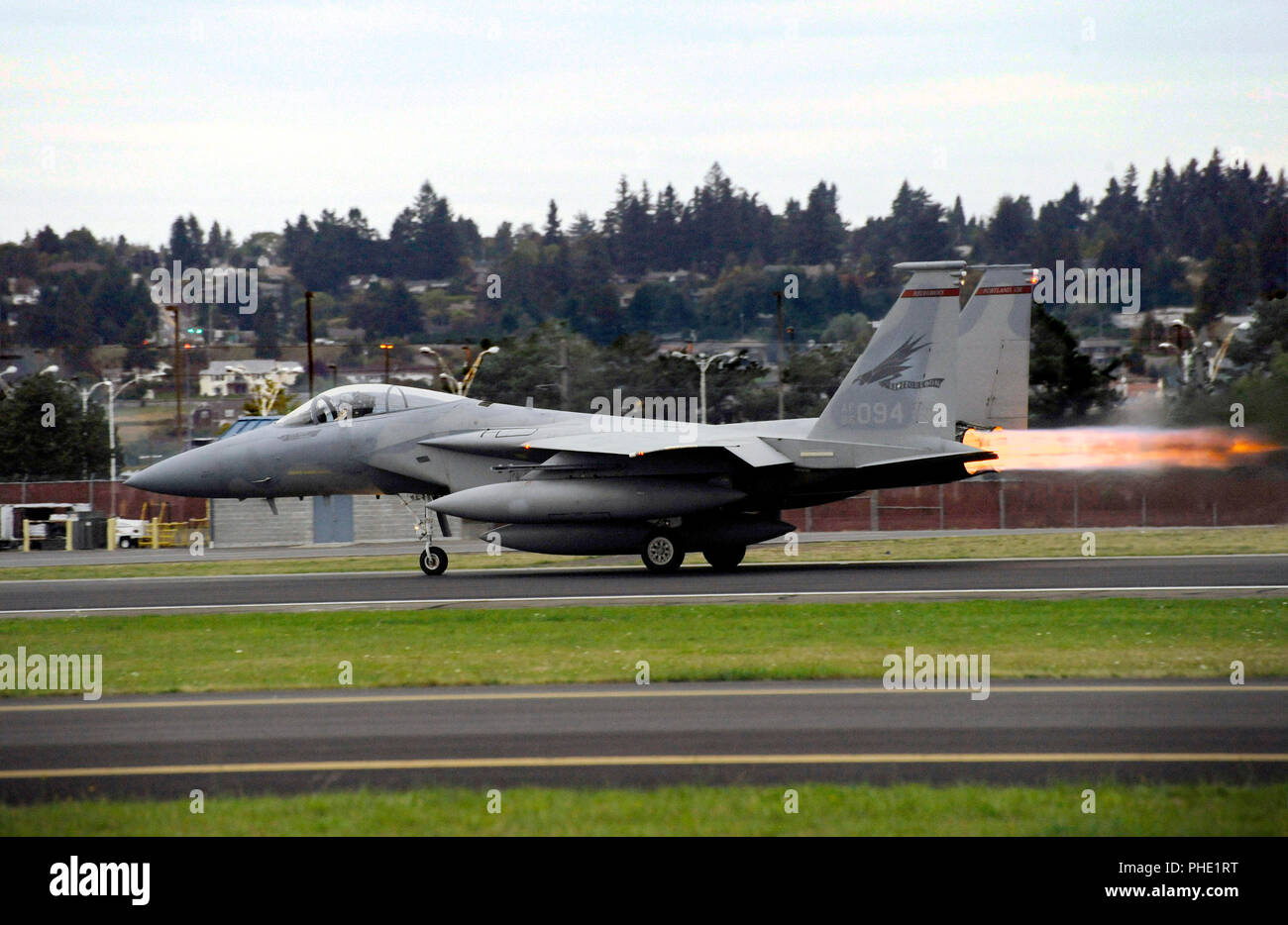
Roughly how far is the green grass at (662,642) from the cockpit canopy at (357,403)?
8046mm

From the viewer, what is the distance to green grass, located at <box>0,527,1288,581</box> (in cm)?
2892

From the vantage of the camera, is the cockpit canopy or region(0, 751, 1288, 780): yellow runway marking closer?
region(0, 751, 1288, 780): yellow runway marking

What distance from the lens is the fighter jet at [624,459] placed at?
2469 cm

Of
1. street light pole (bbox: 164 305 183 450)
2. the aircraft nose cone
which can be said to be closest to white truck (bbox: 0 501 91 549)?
street light pole (bbox: 164 305 183 450)

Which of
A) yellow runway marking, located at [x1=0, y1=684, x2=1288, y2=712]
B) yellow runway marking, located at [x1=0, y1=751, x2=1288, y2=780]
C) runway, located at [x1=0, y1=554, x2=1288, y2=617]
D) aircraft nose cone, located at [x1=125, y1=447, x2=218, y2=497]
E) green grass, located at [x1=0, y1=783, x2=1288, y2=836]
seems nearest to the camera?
green grass, located at [x1=0, y1=783, x2=1288, y2=836]

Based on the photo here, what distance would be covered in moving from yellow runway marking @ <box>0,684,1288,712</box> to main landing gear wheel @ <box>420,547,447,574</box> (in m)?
13.2

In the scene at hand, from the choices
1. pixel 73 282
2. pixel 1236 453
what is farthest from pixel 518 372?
pixel 73 282

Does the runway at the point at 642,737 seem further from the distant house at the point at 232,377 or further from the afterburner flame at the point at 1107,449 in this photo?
the distant house at the point at 232,377

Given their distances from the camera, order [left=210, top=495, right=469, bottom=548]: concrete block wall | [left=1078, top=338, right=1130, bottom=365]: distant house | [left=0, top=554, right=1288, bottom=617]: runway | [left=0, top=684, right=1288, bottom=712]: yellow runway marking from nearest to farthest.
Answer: [left=0, top=684, right=1288, bottom=712]: yellow runway marking
[left=0, top=554, right=1288, bottom=617]: runway
[left=210, top=495, right=469, bottom=548]: concrete block wall
[left=1078, top=338, right=1130, bottom=365]: distant house

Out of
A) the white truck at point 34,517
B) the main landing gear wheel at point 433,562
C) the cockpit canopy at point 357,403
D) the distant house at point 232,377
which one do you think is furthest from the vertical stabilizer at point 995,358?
the distant house at point 232,377

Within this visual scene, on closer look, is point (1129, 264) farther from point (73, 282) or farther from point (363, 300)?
point (73, 282)

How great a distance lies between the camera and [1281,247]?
59.9m

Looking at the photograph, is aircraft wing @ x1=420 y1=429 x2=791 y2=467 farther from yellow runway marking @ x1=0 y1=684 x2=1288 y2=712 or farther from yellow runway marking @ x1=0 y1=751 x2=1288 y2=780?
yellow runway marking @ x1=0 y1=751 x2=1288 y2=780

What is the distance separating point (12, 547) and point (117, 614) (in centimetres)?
3070
